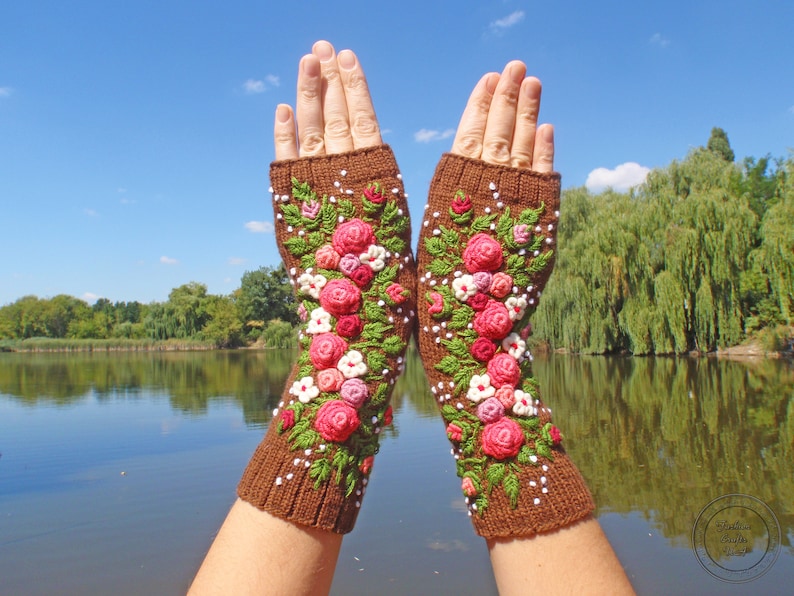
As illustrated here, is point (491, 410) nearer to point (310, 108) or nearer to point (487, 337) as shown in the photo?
point (487, 337)

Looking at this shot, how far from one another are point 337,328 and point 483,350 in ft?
0.96

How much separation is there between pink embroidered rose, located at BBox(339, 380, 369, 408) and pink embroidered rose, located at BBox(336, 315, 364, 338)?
0.31ft

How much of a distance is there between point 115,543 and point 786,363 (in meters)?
14.9

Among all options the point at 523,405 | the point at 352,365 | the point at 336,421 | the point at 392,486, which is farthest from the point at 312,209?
the point at 392,486

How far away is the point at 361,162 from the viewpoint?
1319 mm

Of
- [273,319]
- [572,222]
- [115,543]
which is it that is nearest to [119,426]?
[115,543]

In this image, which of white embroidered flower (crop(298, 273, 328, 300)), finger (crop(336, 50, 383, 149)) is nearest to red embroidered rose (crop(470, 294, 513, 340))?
white embroidered flower (crop(298, 273, 328, 300))

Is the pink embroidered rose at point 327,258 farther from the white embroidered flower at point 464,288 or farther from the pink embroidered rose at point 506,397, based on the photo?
the pink embroidered rose at point 506,397

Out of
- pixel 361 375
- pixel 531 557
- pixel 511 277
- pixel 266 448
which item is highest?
pixel 511 277

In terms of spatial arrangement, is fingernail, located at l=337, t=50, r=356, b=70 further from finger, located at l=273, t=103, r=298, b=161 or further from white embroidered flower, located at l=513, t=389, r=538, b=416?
white embroidered flower, located at l=513, t=389, r=538, b=416

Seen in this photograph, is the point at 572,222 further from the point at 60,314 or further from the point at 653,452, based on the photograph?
the point at 60,314

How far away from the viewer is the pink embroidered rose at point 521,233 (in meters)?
1.33

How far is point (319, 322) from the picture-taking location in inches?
48.8

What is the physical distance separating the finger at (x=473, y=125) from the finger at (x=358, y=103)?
181 mm
